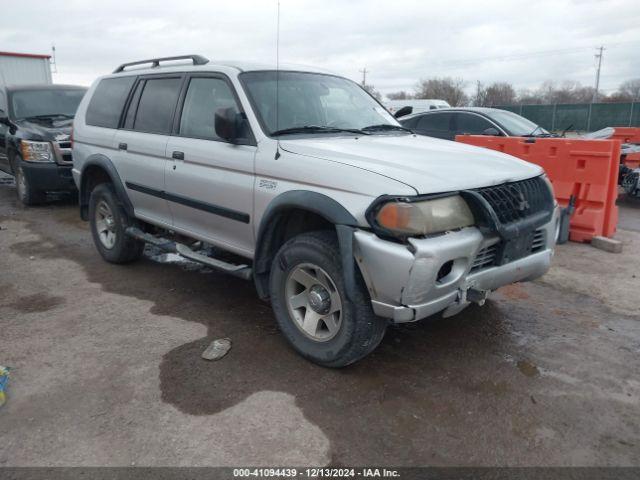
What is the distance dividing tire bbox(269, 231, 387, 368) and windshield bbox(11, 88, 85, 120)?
24.4 feet

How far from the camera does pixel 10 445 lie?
2586 mm

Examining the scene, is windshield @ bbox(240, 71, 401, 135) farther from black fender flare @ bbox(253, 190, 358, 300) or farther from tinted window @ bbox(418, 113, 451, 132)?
tinted window @ bbox(418, 113, 451, 132)

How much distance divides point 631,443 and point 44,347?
3.67 metres

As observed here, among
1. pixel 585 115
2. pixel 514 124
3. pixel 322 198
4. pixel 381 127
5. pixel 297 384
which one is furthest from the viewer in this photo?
pixel 585 115

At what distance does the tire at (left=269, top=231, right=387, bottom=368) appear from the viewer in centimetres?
299

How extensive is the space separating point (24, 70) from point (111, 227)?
18252 mm

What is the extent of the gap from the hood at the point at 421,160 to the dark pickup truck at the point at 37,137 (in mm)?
6062

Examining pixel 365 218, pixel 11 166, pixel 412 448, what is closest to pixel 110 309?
pixel 365 218

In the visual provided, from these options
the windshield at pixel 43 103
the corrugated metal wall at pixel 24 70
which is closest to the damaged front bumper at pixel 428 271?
the windshield at pixel 43 103

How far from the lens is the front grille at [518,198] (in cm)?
306

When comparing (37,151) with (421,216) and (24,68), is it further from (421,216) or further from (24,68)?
(24,68)

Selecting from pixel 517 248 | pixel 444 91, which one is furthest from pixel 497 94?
pixel 517 248

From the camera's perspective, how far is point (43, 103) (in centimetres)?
905

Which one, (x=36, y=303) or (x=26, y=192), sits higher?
(x=26, y=192)
